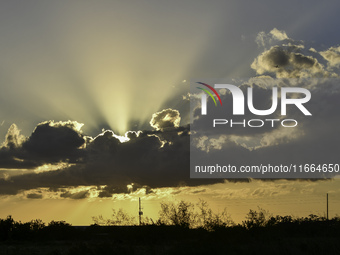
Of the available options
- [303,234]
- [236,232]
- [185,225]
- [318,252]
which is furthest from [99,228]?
[318,252]

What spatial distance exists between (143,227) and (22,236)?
74.8 feet

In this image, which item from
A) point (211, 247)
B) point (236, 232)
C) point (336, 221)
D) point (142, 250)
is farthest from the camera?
point (336, 221)

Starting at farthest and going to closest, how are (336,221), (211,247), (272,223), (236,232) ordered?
(336,221), (272,223), (236,232), (211,247)

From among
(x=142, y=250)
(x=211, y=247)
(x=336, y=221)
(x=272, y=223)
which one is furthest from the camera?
(x=336, y=221)

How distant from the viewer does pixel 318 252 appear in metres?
43.9

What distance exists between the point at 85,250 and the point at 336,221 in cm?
4193

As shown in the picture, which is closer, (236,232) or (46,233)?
(236,232)

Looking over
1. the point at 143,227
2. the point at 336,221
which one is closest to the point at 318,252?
the point at 143,227

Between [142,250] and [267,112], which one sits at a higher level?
[267,112]

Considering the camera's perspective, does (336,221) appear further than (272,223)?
Yes

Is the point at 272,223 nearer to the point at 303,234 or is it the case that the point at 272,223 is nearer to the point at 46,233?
the point at 303,234

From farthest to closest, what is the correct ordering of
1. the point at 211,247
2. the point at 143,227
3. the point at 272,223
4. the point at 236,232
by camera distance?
the point at 272,223, the point at 143,227, the point at 236,232, the point at 211,247

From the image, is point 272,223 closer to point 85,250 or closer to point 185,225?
point 185,225

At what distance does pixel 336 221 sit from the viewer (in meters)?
73.4
